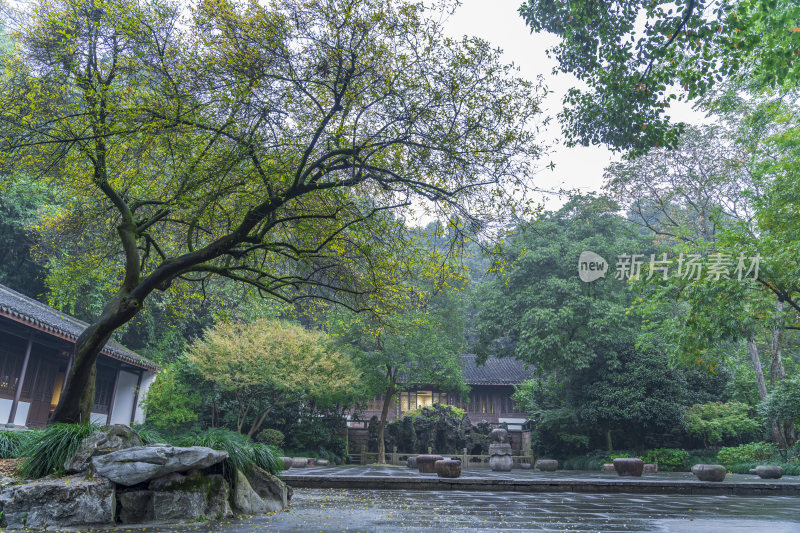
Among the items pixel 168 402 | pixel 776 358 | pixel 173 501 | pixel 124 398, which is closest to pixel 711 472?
pixel 776 358

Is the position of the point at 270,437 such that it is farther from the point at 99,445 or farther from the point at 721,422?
the point at 721,422

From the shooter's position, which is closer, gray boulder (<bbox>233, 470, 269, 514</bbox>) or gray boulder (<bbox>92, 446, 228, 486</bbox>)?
gray boulder (<bbox>92, 446, 228, 486</bbox>)

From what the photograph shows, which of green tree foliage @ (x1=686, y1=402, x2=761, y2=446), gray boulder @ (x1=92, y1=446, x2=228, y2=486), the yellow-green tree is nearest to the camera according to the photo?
gray boulder @ (x1=92, y1=446, x2=228, y2=486)

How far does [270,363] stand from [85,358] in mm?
12358

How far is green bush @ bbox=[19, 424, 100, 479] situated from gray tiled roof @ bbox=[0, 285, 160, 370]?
8.74m

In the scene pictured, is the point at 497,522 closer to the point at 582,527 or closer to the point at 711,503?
the point at 582,527

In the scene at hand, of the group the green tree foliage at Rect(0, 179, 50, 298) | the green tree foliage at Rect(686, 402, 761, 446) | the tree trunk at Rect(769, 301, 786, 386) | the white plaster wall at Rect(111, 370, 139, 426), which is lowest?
the green tree foliage at Rect(686, 402, 761, 446)

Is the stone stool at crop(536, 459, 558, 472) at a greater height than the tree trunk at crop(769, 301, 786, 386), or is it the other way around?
the tree trunk at crop(769, 301, 786, 386)

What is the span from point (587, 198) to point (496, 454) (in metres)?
13.2

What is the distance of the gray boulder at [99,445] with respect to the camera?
20.4ft

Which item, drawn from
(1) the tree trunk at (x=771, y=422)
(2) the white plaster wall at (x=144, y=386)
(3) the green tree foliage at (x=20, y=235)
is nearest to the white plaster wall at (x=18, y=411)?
(3) the green tree foliage at (x=20, y=235)

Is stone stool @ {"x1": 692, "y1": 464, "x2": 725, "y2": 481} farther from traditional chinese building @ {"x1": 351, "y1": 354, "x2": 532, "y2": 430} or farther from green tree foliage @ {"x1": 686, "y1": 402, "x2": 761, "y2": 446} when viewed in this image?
traditional chinese building @ {"x1": 351, "y1": 354, "x2": 532, "y2": 430}

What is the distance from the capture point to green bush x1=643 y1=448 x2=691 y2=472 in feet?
69.8

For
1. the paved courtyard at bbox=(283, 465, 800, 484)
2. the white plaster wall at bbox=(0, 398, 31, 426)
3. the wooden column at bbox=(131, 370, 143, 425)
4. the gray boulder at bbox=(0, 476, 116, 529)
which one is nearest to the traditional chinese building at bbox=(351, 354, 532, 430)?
the wooden column at bbox=(131, 370, 143, 425)
